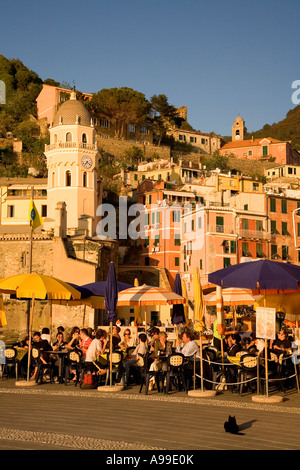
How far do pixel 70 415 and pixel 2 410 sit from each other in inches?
58.3

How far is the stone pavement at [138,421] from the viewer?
347 inches

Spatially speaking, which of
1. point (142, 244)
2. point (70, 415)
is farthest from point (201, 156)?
point (70, 415)

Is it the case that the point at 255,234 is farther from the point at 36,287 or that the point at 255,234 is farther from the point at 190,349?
the point at 190,349

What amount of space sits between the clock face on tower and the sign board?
1698 inches

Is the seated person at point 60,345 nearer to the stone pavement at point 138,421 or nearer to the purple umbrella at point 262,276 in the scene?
the stone pavement at point 138,421

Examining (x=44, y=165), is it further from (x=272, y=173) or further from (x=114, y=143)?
(x=272, y=173)

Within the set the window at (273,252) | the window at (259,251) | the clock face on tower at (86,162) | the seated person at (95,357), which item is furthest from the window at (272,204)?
the seated person at (95,357)

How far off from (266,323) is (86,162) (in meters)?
43.6

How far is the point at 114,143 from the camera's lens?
8575 centimetres

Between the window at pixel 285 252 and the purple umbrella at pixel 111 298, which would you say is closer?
the purple umbrella at pixel 111 298

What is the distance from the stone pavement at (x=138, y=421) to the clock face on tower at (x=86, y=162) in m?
41.3

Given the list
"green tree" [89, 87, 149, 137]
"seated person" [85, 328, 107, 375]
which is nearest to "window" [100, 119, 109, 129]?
"green tree" [89, 87, 149, 137]

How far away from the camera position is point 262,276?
48.2ft

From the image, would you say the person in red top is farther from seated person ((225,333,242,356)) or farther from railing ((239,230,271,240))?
railing ((239,230,271,240))
